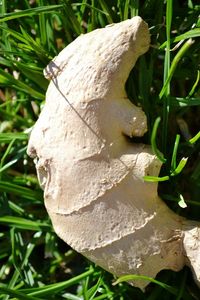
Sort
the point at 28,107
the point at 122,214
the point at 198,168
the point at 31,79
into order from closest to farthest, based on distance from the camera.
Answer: the point at 122,214 → the point at 198,168 → the point at 31,79 → the point at 28,107

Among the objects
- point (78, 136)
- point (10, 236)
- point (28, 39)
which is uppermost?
point (28, 39)

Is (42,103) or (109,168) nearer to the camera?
(109,168)

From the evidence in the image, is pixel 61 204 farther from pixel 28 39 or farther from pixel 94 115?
pixel 28 39

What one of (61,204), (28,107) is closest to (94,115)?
(61,204)
